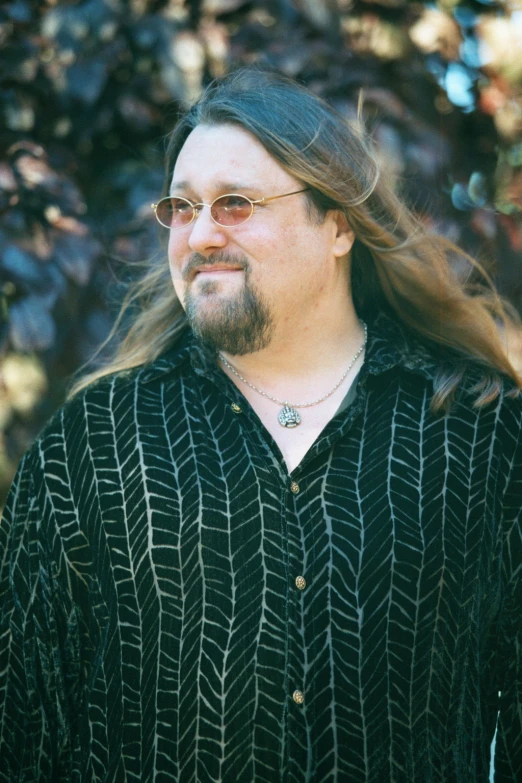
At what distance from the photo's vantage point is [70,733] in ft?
7.22

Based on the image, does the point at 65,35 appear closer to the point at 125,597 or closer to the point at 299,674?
the point at 125,597

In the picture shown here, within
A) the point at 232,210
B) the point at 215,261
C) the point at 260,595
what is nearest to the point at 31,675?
the point at 260,595

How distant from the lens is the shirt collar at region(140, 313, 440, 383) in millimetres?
2320

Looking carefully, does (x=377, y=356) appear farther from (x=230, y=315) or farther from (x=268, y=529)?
(x=268, y=529)

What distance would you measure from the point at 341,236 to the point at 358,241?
0.12 metres

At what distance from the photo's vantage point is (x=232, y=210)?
7.22 ft

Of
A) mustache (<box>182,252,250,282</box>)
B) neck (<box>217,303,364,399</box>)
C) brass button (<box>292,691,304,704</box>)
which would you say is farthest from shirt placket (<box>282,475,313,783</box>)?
mustache (<box>182,252,250,282</box>)

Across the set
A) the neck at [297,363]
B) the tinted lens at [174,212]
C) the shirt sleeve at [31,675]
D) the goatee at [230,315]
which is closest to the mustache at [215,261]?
the goatee at [230,315]

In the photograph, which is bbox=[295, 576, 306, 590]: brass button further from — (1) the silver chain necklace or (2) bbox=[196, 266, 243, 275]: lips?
(2) bbox=[196, 266, 243, 275]: lips

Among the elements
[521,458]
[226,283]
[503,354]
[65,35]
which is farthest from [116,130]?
[521,458]

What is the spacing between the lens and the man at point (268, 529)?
6.70ft

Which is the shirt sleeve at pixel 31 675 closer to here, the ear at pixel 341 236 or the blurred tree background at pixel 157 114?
the blurred tree background at pixel 157 114

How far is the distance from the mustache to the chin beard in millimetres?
32

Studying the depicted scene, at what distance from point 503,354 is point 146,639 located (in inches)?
45.6
